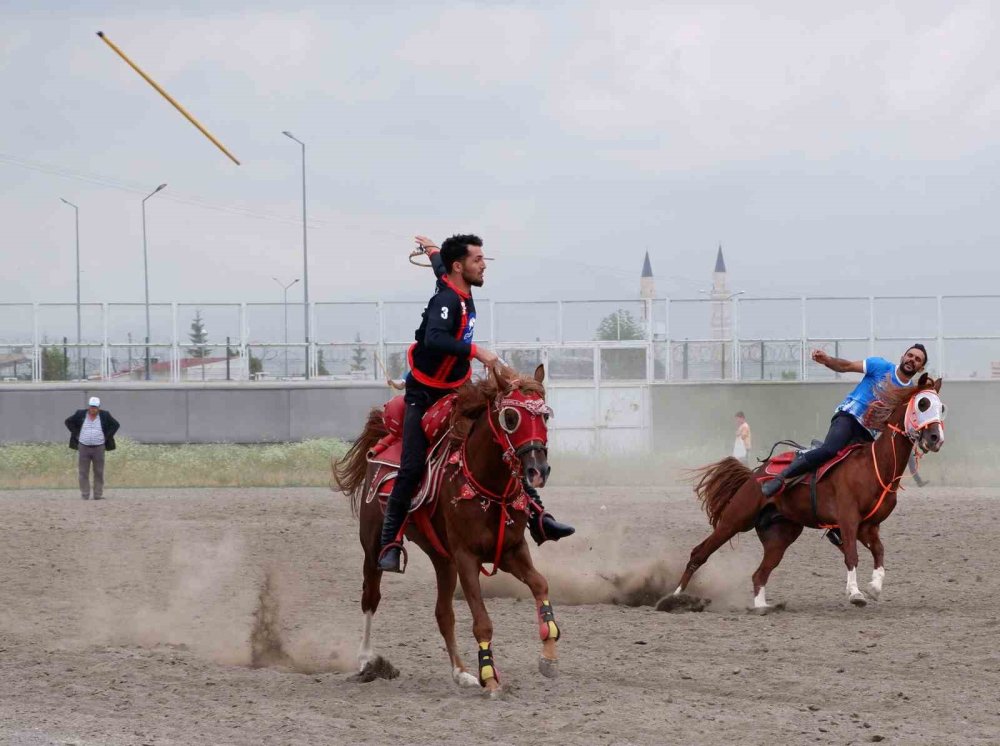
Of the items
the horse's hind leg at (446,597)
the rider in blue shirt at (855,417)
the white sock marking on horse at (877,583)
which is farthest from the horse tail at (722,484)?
the horse's hind leg at (446,597)

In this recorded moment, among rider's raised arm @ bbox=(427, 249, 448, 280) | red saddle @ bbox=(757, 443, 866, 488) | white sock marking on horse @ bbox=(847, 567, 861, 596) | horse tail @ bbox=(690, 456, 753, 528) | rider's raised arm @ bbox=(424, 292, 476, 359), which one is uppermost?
rider's raised arm @ bbox=(427, 249, 448, 280)

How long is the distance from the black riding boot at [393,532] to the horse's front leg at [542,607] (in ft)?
2.78

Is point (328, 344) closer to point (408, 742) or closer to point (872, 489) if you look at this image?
point (872, 489)

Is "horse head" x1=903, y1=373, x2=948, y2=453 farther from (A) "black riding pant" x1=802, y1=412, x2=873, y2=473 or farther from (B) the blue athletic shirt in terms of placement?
(A) "black riding pant" x1=802, y1=412, x2=873, y2=473

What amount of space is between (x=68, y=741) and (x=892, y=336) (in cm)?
3266

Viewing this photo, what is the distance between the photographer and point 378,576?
934cm

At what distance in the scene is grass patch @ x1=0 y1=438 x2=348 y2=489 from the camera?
28203 millimetres

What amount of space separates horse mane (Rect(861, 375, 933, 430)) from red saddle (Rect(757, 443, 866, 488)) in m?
0.26

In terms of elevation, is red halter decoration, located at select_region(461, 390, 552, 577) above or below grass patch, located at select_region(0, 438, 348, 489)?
above

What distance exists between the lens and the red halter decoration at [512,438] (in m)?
7.69

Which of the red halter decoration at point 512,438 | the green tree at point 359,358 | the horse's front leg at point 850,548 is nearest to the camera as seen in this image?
the red halter decoration at point 512,438

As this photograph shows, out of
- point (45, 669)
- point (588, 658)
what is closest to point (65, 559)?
point (45, 669)

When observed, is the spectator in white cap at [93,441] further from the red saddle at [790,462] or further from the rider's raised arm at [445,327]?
the rider's raised arm at [445,327]

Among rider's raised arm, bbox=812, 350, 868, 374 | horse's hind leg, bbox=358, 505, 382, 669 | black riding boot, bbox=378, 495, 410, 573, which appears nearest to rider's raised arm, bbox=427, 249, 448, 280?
black riding boot, bbox=378, 495, 410, 573
